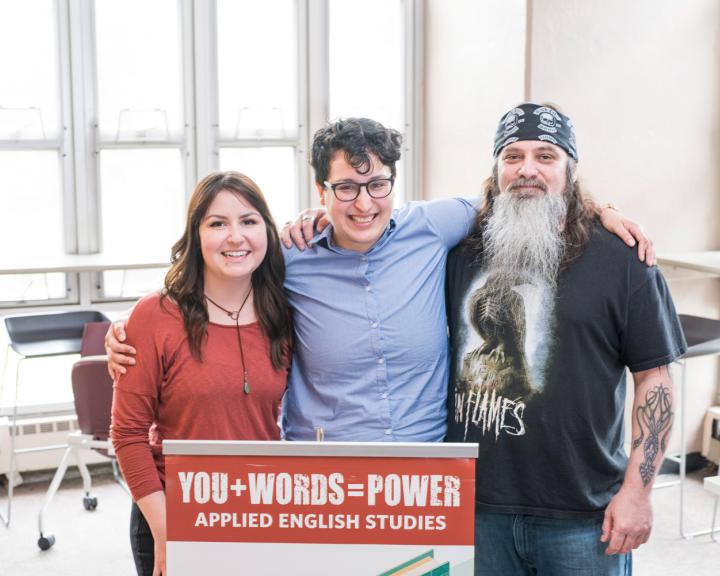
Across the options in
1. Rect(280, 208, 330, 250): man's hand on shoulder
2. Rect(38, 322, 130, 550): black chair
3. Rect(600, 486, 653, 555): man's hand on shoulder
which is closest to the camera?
Rect(600, 486, 653, 555): man's hand on shoulder

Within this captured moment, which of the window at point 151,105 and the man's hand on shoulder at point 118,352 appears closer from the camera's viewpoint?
the man's hand on shoulder at point 118,352

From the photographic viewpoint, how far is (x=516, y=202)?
2.22 metres

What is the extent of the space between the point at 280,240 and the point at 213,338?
0.32 meters

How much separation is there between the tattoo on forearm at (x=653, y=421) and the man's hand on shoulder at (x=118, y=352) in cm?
113

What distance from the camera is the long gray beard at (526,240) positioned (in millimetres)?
2133

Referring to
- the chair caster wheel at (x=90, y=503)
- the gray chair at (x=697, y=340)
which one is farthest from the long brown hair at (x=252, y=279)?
the chair caster wheel at (x=90, y=503)

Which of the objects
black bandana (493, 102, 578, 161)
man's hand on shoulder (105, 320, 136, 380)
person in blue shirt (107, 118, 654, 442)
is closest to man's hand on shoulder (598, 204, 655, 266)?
person in blue shirt (107, 118, 654, 442)

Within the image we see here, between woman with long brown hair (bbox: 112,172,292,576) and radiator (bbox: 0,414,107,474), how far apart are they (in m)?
2.99

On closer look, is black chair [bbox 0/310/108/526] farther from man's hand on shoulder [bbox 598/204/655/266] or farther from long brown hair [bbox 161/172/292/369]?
man's hand on shoulder [bbox 598/204/655/266]

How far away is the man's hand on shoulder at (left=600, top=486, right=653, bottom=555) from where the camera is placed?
2.04 metres

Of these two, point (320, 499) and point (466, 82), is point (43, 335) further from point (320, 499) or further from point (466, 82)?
point (320, 499)

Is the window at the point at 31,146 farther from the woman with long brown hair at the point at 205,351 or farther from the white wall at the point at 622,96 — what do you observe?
the woman with long brown hair at the point at 205,351

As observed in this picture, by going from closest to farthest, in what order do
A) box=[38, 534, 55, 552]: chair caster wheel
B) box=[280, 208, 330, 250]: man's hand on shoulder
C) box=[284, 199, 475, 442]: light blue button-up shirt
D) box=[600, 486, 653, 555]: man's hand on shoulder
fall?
box=[600, 486, 653, 555]: man's hand on shoulder, box=[284, 199, 475, 442]: light blue button-up shirt, box=[280, 208, 330, 250]: man's hand on shoulder, box=[38, 534, 55, 552]: chair caster wheel

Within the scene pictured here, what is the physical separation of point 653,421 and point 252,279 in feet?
3.17
